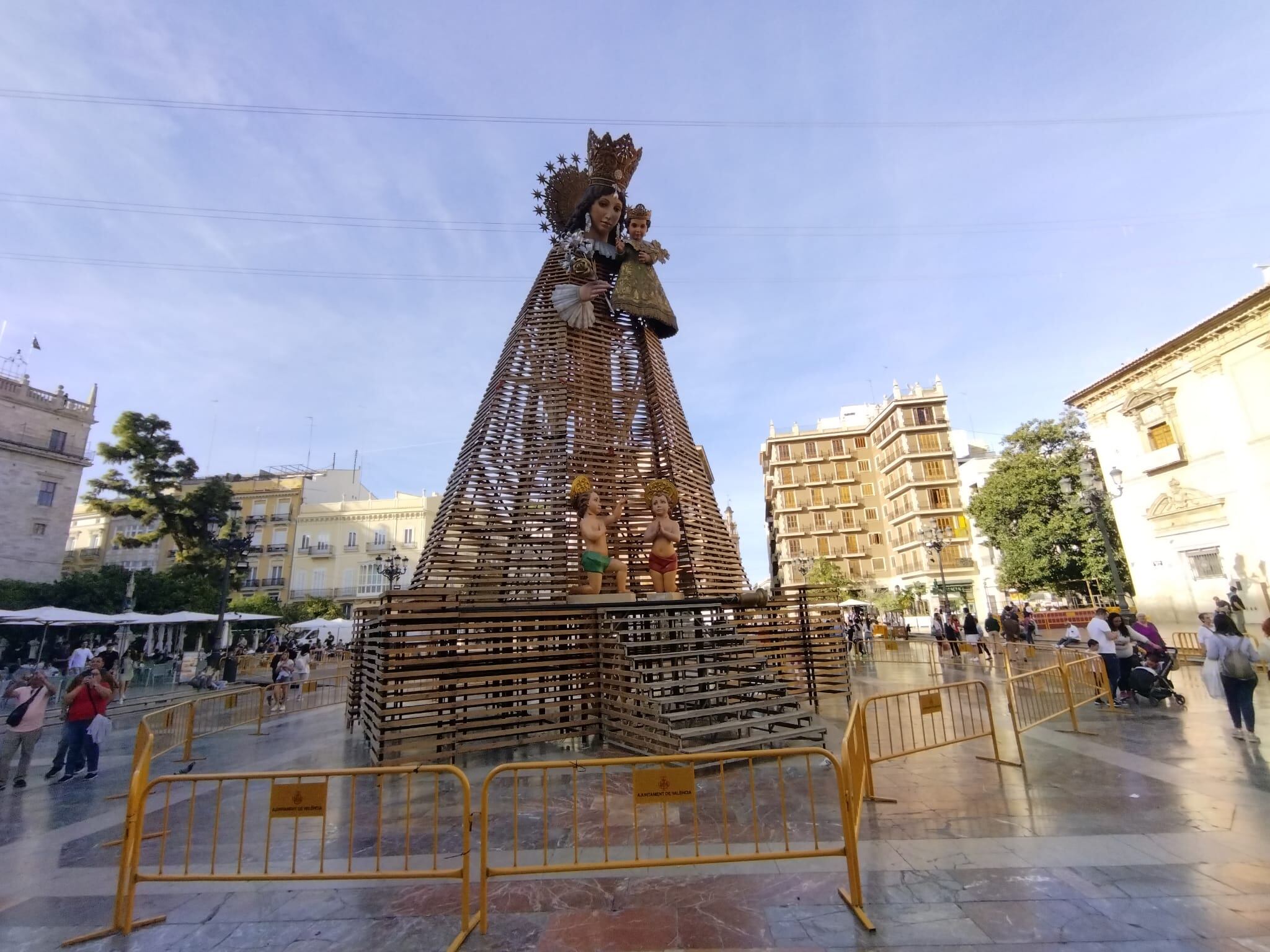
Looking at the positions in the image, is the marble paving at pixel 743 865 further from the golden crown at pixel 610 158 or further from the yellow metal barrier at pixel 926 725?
the golden crown at pixel 610 158

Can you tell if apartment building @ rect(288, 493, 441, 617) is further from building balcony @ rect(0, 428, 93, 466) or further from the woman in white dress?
the woman in white dress

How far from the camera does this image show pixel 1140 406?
21.9 meters

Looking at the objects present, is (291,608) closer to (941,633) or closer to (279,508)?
(279,508)

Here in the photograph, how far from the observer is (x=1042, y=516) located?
102 ft

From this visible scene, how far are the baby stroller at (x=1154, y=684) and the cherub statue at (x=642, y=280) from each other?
33.6ft

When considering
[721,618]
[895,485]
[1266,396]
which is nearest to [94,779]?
[721,618]

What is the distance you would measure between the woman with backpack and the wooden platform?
5.01 m

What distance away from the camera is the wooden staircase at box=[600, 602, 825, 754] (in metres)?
6.99

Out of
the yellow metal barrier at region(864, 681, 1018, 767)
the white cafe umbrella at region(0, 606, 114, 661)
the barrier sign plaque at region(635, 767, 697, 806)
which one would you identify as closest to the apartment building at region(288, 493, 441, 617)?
the white cafe umbrella at region(0, 606, 114, 661)

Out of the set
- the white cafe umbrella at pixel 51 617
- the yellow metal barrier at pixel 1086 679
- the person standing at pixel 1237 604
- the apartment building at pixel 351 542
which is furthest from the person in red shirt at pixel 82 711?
the apartment building at pixel 351 542

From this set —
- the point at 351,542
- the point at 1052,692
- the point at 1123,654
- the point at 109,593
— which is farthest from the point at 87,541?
the point at 1123,654

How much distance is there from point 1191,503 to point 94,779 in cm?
2876

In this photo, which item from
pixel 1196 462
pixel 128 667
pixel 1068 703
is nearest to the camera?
pixel 1068 703

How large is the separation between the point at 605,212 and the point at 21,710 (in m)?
11.8
